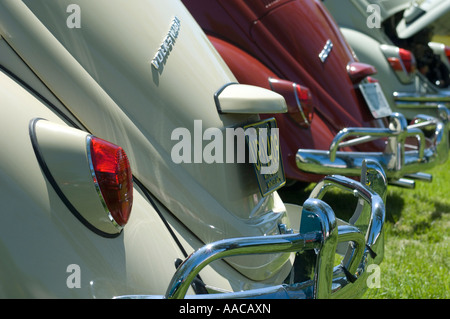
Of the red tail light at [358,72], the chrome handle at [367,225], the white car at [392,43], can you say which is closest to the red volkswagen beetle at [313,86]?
the red tail light at [358,72]

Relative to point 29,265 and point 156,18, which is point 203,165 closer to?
point 156,18

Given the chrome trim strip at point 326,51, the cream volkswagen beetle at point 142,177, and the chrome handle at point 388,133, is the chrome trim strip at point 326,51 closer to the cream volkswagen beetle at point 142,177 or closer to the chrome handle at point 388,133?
the chrome handle at point 388,133

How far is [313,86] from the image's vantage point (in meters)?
4.24

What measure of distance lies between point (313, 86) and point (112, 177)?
2813 mm

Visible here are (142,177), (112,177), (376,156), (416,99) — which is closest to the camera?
(112,177)

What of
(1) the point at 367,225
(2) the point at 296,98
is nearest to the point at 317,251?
(1) the point at 367,225

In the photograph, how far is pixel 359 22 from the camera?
6.24m

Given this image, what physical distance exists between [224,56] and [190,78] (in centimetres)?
156

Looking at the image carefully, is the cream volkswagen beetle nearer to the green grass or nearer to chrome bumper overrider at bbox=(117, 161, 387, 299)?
chrome bumper overrider at bbox=(117, 161, 387, 299)

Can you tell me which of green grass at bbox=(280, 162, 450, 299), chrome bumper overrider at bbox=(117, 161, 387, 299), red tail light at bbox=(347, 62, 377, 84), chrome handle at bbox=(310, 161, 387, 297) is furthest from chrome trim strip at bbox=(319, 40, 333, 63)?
chrome bumper overrider at bbox=(117, 161, 387, 299)

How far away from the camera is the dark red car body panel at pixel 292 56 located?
3803 millimetres

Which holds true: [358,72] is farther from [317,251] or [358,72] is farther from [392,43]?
[317,251]

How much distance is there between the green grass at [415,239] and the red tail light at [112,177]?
1804mm

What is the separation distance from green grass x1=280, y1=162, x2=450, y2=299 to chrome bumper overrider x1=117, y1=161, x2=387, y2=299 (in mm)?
1132
